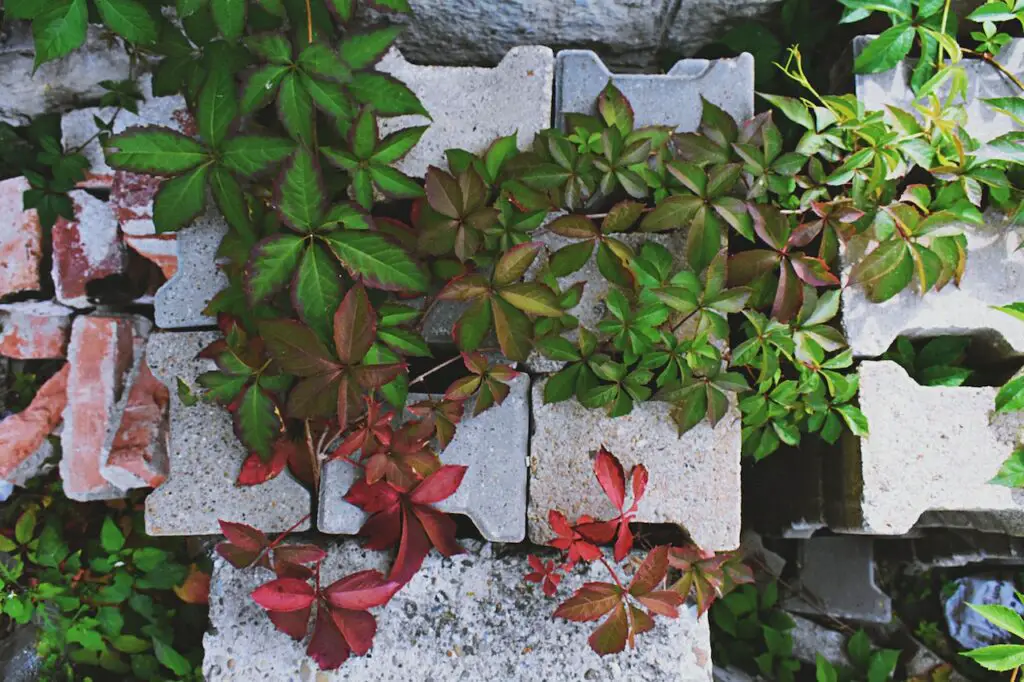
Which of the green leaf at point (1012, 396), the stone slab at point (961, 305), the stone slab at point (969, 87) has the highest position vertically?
the stone slab at point (969, 87)

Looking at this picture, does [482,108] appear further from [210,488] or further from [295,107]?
[210,488]

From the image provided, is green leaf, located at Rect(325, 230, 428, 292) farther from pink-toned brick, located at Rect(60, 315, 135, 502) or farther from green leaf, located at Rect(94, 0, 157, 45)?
pink-toned brick, located at Rect(60, 315, 135, 502)

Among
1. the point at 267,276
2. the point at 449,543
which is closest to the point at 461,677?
the point at 449,543

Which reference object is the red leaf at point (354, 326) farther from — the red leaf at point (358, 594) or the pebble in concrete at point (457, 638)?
the pebble in concrete at point (457, 638)

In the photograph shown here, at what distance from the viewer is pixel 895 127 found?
71.7 inches

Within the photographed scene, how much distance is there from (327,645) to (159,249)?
1.18m

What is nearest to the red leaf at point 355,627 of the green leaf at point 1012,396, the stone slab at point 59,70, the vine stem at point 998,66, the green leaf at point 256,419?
the green leaf at point 256,419

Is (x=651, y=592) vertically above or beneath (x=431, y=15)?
beneath

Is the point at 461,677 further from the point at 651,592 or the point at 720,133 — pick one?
the point at 720,133

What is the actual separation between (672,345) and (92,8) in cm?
155

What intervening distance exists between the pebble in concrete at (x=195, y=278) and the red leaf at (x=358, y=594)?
0.68m

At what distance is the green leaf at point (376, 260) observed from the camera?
149 cm

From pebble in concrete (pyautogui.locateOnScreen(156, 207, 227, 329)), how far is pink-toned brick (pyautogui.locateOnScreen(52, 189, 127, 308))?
576mm

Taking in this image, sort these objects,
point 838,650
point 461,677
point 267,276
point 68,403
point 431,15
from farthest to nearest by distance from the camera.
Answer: point 838,650, point 68,403, point 431,15, point 461,677, point 267,276
